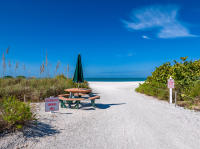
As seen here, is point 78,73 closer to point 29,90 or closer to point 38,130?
point 29,90

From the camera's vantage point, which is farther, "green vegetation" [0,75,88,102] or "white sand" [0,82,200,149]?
"green vegetation" [0,75,88,102]

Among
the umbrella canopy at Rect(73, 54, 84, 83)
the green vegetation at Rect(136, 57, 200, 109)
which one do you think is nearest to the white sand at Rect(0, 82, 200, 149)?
the umbrella canopy at Rect(73, 54, 84, 83)

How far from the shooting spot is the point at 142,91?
13.0 meters

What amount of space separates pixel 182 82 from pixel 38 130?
8.90 meters

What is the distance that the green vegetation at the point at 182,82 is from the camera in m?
7.81

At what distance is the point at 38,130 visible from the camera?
12.3 feet

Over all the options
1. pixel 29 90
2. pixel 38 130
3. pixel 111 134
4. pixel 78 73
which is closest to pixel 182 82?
pixel 78 73

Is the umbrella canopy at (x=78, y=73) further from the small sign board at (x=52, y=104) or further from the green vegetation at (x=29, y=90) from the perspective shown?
the green vegetation at (x=29, y=90)

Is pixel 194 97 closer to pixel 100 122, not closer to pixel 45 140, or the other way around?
pixel 100 122

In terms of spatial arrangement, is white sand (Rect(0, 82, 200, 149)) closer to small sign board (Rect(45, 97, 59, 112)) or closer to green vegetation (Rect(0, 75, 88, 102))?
small sign board (Rect(45, 97, 59, 112))

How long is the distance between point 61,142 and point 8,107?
5.27 feet

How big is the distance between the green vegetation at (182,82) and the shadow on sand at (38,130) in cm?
680

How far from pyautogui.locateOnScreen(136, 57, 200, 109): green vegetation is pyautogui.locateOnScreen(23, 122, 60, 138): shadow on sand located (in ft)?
22.3

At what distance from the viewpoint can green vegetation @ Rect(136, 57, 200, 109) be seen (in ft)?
25.6
